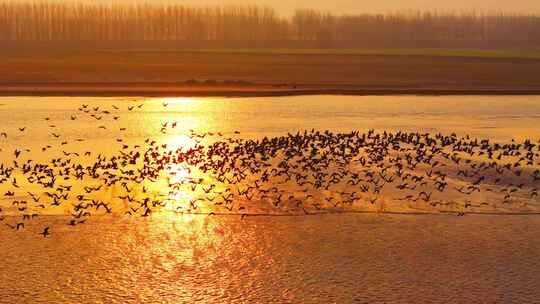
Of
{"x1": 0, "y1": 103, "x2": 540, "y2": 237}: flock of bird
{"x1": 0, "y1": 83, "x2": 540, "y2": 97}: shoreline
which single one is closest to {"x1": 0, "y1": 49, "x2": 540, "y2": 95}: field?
{"x1": 0, "y1": 83, "x2": 540, "y2": 97}: shoreline

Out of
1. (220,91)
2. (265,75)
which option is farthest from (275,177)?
(265,75)

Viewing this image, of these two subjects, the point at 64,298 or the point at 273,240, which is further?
the point at 273,240

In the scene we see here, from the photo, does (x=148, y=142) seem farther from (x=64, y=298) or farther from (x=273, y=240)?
(x=64, y=298)

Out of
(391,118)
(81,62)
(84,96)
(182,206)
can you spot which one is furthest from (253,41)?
(182,206)

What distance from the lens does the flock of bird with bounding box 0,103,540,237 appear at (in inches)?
372

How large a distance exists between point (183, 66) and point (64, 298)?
4731 centimetres

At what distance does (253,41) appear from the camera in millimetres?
99562

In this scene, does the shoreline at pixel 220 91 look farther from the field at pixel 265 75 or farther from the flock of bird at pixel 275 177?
the flock of bird at pixel 275 177

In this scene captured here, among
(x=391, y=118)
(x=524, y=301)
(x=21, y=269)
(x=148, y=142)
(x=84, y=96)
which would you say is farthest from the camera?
(x=84, y=96)

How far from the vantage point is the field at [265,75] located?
3533 centimetres

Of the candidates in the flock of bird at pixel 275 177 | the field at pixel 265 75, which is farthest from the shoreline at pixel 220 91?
the flock of bird at pixel 275 177

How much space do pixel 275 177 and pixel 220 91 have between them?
22175 millimetres

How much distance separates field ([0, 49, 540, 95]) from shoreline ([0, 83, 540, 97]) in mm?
45

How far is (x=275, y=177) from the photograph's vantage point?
11680 millimetres
